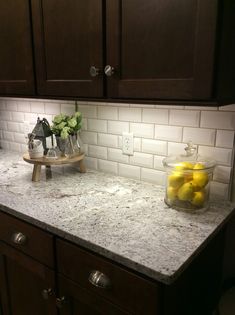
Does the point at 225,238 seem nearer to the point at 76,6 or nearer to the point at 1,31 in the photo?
the point at 76,6

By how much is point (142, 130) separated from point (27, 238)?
2.30 ft

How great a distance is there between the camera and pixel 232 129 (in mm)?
1128

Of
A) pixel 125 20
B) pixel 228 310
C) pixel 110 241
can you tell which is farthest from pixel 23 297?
pixel 125 20

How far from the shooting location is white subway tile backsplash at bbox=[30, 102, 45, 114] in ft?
5.93

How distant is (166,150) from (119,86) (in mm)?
426

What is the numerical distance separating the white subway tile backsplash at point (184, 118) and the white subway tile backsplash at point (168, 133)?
27 millimetres

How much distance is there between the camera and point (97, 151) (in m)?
1.60

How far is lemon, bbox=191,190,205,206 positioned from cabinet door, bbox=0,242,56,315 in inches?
23.5

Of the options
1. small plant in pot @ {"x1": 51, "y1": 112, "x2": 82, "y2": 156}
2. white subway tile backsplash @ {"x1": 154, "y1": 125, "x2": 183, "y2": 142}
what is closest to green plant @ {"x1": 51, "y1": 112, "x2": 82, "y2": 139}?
small plant in pot @ {"x1": 51, "y1": 112, "x2": 82, "y2": 156}

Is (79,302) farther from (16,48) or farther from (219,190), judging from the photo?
(16,48)

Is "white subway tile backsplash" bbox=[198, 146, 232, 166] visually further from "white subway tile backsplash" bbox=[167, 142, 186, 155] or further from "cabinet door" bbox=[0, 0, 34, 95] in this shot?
"cabinet door" bbox=[0, 0, 34, 95]

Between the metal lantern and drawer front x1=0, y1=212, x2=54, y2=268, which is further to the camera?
the metal lantern

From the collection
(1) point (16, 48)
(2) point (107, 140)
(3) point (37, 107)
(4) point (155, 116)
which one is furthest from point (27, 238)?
(3) point (37, 107)

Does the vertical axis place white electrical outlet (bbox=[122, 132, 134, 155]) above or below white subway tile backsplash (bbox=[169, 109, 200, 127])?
below
